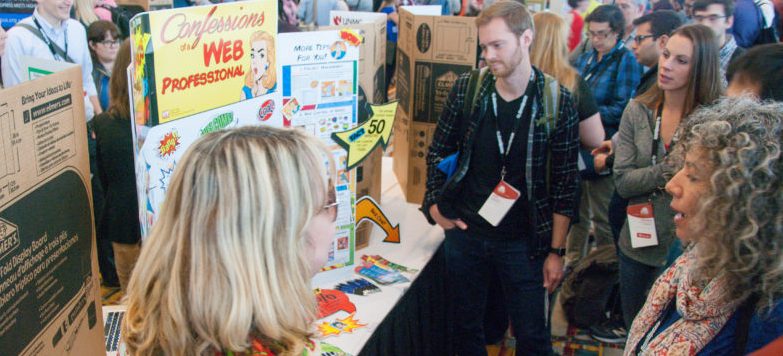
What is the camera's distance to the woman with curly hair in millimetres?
1295

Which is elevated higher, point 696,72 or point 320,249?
point 696,72

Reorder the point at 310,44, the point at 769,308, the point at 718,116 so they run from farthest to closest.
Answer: the point at 310,44 < the point at 718,116 < the point at 769,308

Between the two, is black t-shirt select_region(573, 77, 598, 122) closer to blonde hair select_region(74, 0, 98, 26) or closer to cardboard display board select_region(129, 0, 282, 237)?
cardboard display board select_region(129, 0, 282, 237)

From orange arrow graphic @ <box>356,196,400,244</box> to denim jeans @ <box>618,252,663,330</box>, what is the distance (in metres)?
0.87

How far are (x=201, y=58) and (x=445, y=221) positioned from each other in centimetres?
116

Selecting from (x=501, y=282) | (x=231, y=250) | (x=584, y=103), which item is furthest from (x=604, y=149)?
(x=231, y=250)

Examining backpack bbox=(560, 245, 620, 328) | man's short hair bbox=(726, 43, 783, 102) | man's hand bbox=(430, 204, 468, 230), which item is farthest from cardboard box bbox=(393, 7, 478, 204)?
man's short hair bbox=(726, 43, 783, 102)

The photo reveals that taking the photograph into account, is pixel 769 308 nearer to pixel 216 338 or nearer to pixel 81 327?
pixel 216 338

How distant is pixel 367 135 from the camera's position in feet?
7.64

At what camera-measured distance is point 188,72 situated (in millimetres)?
1648

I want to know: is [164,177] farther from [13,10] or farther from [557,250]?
[13,10]

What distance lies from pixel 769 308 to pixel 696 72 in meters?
1.27

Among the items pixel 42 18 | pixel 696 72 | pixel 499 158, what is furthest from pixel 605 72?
pixel 42 18

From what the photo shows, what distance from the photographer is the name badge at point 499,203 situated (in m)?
2.35
